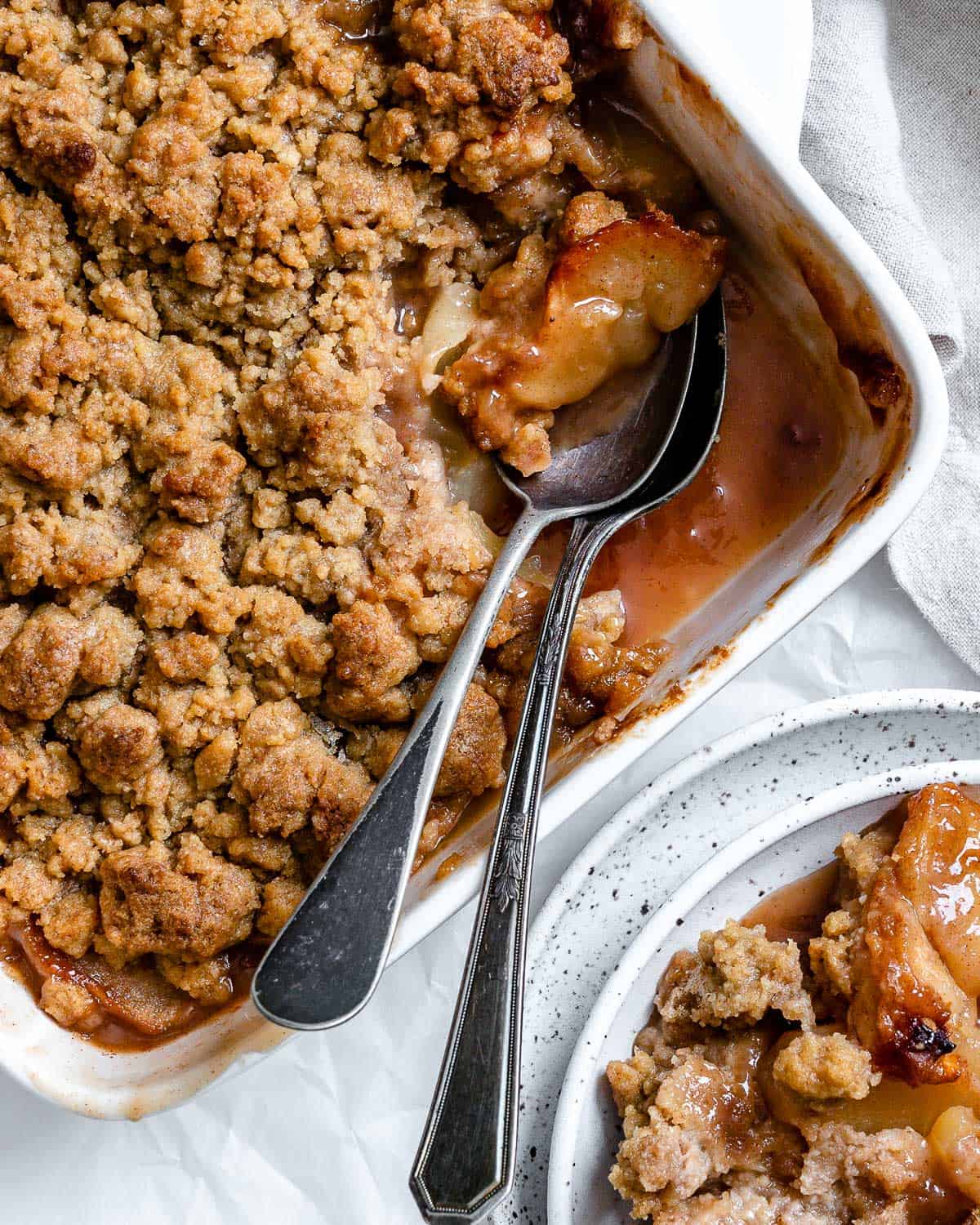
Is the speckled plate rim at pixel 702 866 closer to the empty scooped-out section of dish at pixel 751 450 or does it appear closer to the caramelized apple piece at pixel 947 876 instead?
the caramelized apple piece at pixel 947 876

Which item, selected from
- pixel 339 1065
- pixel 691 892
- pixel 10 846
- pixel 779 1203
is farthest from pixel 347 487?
pixel 779 1203

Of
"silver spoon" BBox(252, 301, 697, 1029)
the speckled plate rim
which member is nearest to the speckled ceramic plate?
the speckled plate rim

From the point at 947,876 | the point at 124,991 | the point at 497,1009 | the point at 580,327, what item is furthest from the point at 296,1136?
the point at 580,327

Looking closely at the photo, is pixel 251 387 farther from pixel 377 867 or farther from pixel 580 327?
pixel 377 867

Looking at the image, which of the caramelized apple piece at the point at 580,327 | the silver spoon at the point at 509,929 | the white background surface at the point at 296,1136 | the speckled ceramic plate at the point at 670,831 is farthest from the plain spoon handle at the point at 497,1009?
the white background surface at the point at 296,1136

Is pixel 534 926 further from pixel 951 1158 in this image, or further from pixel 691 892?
pixel 951 1158

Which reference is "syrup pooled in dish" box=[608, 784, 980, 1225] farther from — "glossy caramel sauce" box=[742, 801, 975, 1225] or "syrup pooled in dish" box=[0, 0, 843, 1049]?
"syrup pooled in dish" box=[0, 0, 843, 1049]
